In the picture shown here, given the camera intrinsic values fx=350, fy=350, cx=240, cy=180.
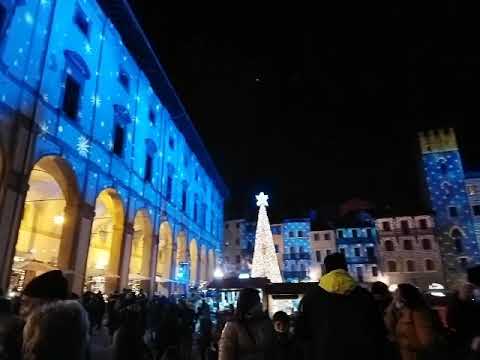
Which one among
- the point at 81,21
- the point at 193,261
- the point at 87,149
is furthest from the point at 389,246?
the point at 81,21

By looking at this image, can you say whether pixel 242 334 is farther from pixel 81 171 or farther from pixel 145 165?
pixel 145 165

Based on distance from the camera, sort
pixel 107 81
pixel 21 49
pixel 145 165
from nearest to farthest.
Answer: pixel 21 49
pixel 107 81
pixel 145 165

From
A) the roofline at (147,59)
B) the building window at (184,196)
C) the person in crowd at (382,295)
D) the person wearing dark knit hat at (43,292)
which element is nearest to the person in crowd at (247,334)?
the person wearing dark knit hat at (43,292)

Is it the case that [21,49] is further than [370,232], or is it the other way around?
[370,232]

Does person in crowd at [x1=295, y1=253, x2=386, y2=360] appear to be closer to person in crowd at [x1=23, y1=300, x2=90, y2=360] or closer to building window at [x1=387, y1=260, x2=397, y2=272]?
person in crowd at [x1=23, y1=300, x2=90, y2=360]

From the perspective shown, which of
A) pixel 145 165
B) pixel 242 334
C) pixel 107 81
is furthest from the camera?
pixel 145 165

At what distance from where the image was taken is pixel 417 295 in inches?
159

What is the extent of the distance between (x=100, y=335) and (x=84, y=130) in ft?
27.7

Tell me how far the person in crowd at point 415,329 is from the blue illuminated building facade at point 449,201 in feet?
139

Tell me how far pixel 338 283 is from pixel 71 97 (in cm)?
1478

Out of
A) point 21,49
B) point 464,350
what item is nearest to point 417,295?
point 464,350

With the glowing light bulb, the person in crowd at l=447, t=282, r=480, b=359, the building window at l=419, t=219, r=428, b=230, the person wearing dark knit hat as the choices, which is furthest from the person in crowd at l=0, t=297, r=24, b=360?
the building window at l=419, t=219, r=428, b=230

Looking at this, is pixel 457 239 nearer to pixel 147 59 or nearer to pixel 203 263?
pixel 203 263

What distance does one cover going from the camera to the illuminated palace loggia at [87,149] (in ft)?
37.6
